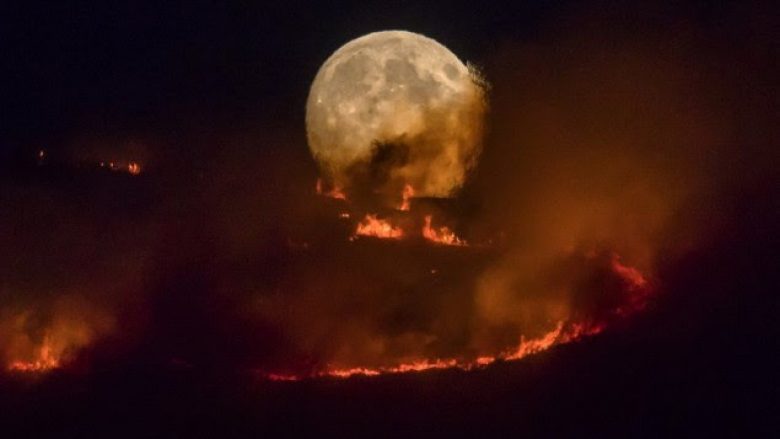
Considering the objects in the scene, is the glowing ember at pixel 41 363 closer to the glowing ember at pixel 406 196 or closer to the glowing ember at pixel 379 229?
the glowing ember at pixel 379 229

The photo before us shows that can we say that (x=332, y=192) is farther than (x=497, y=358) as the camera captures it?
Yes

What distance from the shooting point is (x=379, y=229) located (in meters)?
14.9

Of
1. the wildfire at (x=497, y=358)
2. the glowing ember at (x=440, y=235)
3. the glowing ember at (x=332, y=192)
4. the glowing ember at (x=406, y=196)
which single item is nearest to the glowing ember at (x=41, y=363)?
the wildfire at (x=497, y=358)

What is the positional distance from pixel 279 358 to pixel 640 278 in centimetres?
719

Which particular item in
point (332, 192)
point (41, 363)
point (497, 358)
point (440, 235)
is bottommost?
point (41, 363)

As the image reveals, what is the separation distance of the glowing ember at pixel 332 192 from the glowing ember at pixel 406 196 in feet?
4.63

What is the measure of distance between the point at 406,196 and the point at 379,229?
4.34 ft

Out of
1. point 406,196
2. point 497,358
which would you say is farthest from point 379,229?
point 497,358

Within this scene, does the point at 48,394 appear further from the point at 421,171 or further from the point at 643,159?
the point at 643,159

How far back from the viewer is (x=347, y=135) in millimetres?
13383

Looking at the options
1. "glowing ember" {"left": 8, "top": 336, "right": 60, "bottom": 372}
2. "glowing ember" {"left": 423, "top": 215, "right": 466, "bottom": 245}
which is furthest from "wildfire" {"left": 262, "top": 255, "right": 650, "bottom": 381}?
"glowing ember" {"left": 8, "top": 336, "right": 60, "bottom": 372}

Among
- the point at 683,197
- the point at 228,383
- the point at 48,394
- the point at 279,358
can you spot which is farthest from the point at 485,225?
the point at 48,394

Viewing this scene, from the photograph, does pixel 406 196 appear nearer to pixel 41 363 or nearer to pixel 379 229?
pixel 379 229

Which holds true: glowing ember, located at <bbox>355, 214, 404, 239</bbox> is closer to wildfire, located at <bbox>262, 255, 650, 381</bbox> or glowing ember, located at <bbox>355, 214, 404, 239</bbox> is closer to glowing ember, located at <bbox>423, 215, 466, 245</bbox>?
glowing ember, located at <bbox>423, 215, 466, 245</bbox>
